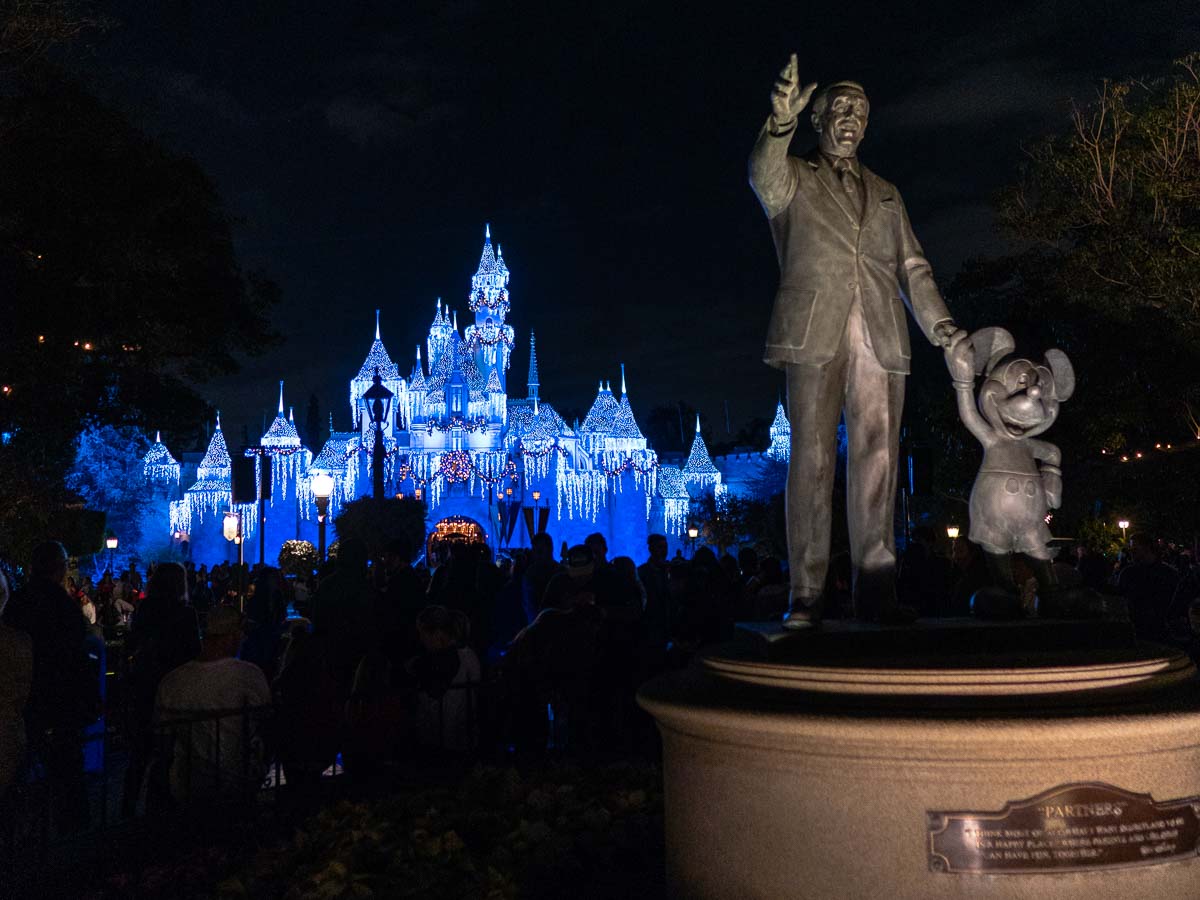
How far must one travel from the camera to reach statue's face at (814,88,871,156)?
15.3 ft

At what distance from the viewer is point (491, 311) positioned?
50.2 m

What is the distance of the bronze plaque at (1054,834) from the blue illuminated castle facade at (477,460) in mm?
37378

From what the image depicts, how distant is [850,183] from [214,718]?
13.1 feet

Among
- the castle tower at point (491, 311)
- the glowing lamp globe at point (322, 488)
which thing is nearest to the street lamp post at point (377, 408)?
the glowing lamp globe at point (322, 488)

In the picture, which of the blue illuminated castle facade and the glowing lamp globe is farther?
the blue illuminated castle facade

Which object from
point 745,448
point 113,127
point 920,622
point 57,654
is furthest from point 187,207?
point 745,448

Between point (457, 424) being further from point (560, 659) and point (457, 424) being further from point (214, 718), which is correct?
point (214, 718)

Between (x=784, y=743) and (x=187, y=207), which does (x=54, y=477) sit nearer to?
(x=187, y=207)

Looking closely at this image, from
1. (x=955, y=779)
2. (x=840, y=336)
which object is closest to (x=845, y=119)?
(x=840, y=336)

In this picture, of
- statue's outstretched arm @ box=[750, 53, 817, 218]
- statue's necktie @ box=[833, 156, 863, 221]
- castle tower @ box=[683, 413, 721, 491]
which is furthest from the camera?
castle tower @ box=[683, 413, 721, 491]

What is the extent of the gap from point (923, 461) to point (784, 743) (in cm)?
828

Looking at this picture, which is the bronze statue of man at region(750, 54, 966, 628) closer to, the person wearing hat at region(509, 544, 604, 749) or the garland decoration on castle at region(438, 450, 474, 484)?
the person wearing hat at region(509, 544, 604, 749)

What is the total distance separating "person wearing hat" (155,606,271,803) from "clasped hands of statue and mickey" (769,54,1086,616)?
358 cm

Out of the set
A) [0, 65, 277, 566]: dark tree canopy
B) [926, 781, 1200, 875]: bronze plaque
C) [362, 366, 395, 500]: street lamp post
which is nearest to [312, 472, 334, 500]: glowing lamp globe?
[362, 366, 395, 500]: street lamp post
